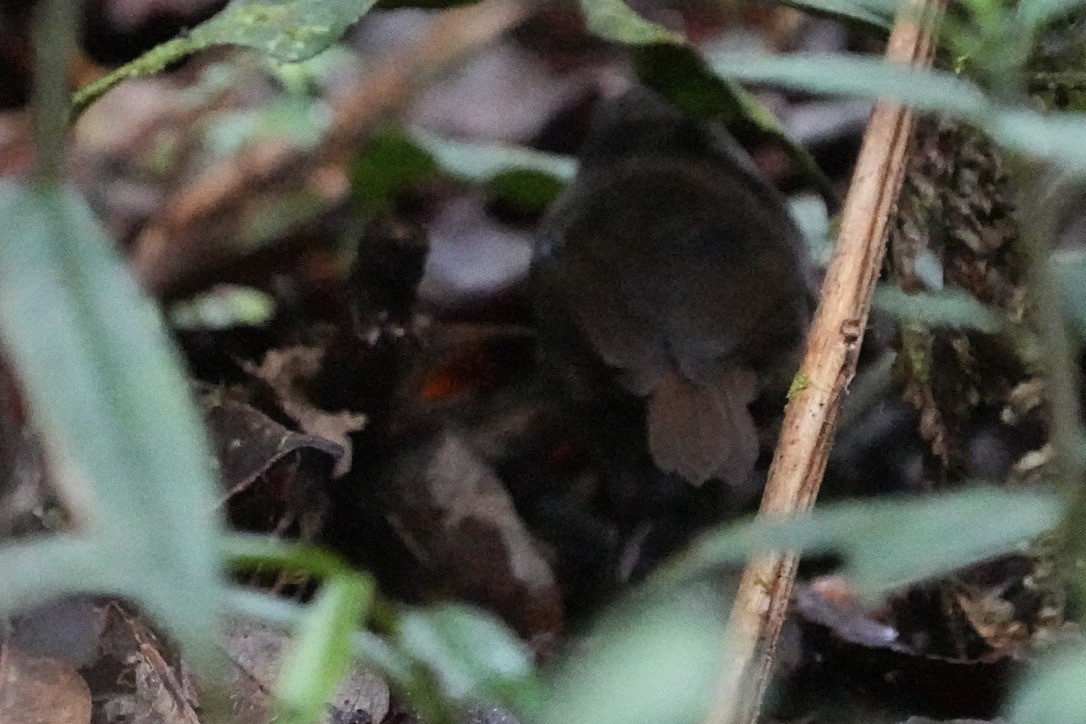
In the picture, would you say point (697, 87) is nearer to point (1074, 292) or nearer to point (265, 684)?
point (1074, 292)

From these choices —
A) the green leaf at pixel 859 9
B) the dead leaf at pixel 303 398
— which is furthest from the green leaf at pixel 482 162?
the green leaf at pixel 859 9

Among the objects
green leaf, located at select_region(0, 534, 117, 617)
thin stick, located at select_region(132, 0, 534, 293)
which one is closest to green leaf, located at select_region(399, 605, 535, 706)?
green leaf, located at select_region(0, 534, 117, 617)

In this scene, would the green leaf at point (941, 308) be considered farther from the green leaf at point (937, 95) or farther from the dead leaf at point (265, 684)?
the dead leaf at point (265, 684)

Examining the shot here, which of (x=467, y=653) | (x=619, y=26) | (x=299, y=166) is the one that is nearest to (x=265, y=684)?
(x=467, y=653)

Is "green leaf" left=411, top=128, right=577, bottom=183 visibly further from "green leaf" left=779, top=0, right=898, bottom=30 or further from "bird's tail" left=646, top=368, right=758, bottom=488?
"green leaf" left=779, top=0, right=898, bottom=30

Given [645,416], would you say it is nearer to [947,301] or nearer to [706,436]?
[706,436]
